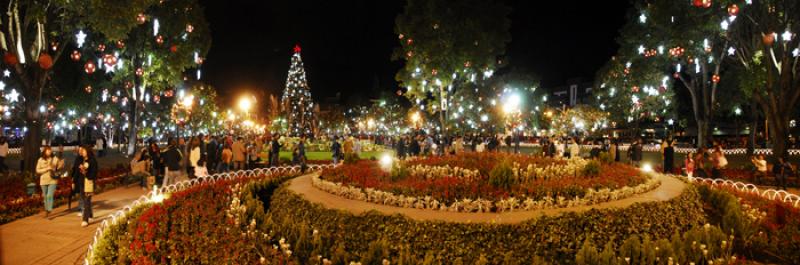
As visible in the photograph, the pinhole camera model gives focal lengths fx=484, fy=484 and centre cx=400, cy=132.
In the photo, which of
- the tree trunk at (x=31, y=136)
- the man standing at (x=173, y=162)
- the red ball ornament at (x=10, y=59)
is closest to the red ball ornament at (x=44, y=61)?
the red ball ornament at (x=10, y=59)

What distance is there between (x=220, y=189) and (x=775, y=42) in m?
21.0

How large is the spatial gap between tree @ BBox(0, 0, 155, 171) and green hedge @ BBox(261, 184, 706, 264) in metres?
11.3

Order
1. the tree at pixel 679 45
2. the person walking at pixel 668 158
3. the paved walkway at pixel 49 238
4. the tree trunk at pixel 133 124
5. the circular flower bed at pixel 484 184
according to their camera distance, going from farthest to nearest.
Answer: the tree trunk at pixel 133 124
the tree at pixel 679 45
the person walking at pixel 668 158
the circular flower bed at pixel 484 184
the paved walkway at pixel 49 238

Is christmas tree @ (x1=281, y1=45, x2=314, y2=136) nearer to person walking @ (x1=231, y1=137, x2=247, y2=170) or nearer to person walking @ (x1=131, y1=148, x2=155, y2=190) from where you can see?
person walking @ (x1=231, y1=137, x2=247, y2=170)

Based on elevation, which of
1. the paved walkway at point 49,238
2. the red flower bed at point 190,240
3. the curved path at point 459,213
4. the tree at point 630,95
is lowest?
the paved walkway at point 49,238

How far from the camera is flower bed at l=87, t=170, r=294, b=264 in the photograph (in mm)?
5648

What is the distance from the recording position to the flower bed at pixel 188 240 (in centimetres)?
565

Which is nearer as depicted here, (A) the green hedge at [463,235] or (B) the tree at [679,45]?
(A) the green hedge at [463,235]

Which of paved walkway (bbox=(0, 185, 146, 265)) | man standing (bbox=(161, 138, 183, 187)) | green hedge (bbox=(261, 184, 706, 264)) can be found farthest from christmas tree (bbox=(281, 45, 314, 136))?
green hedge (bbox=(261, 184, 706, 264))

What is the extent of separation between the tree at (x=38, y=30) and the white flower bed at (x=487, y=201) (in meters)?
10.3

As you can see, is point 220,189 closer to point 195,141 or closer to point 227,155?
point 195,141

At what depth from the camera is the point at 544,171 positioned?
10188mm

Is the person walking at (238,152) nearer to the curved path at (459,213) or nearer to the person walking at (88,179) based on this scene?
the person walking at (88,179)

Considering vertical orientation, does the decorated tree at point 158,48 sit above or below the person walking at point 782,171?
above
